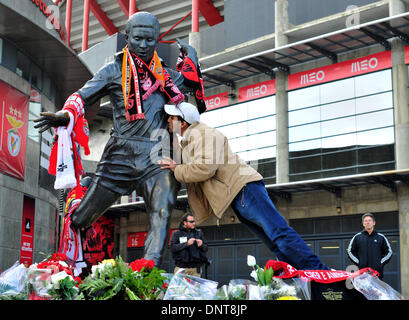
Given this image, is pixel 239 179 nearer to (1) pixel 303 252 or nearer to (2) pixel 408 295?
(1) pixel 303 252

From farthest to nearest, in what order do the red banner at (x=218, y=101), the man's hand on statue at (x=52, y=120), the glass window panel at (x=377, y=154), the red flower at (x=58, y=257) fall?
the red banner at (x=218, y=101)
the glass window panel at (x=377, y=154)
the red flower at (x=58, y=257)
the man's hand on statue at (x=52, y=120)

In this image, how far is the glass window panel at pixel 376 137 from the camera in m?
22.3

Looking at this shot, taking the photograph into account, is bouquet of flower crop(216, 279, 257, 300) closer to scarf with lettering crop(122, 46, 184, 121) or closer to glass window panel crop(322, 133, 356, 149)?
scarf with lettering crop(122, 46, 184, 121)

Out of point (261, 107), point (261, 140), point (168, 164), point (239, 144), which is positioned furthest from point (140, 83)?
point (239, 144)

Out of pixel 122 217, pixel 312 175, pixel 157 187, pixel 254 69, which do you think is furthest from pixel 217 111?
pixel 157 187

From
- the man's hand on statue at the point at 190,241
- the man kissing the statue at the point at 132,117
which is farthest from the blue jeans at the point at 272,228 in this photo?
the man's hand on statue at the point at 190,241

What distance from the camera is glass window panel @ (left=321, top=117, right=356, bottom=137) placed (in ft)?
77.5

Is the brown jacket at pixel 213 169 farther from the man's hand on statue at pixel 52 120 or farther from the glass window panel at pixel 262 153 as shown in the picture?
the glass window panel at pixel 262 153

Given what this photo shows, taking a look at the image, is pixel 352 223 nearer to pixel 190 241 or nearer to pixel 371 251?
pixel 190 241

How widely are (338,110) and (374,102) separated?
1.64 m

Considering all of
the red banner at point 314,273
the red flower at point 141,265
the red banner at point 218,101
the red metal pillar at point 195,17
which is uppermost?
the red metal pillar at point 195,17

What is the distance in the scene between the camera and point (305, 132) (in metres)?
25.0

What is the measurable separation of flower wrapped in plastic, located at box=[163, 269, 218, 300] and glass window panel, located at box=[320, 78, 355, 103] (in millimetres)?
21625

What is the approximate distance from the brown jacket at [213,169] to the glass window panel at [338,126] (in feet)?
64.8
